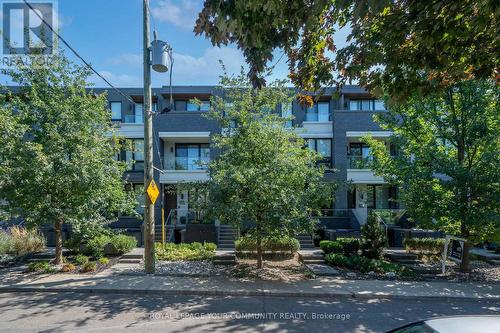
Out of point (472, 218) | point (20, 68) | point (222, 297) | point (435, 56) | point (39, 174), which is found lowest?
point (222, 297)

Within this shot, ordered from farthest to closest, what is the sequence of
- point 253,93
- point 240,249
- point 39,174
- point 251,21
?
point 240,249
point 253,93
point 39,174
point 251,21

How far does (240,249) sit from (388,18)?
10.5 meters

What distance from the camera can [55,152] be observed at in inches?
449

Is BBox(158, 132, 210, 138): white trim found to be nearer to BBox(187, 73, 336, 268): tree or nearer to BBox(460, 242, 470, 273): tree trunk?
BBox(187, 73, 336, 268): tree

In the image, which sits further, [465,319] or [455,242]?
[455,242]

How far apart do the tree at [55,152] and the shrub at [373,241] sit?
31.8 ft

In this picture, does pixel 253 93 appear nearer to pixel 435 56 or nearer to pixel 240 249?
pixel 240 249

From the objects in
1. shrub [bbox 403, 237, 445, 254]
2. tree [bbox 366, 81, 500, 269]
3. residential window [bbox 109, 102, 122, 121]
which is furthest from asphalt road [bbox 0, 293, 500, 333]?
residential window [bbox 109, 102, 122, 121]

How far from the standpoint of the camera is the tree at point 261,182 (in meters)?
10.7

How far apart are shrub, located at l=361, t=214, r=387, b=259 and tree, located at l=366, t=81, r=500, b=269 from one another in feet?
7.38

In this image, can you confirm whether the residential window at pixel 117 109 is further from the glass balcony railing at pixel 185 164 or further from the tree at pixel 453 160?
the tree at pixel 453 160

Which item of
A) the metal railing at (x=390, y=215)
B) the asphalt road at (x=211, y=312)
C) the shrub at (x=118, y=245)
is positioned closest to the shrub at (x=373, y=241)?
the asphalt road at (x=211, y=312)

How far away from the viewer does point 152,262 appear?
36.6 ft

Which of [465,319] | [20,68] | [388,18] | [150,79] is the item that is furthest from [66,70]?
[465,319]
